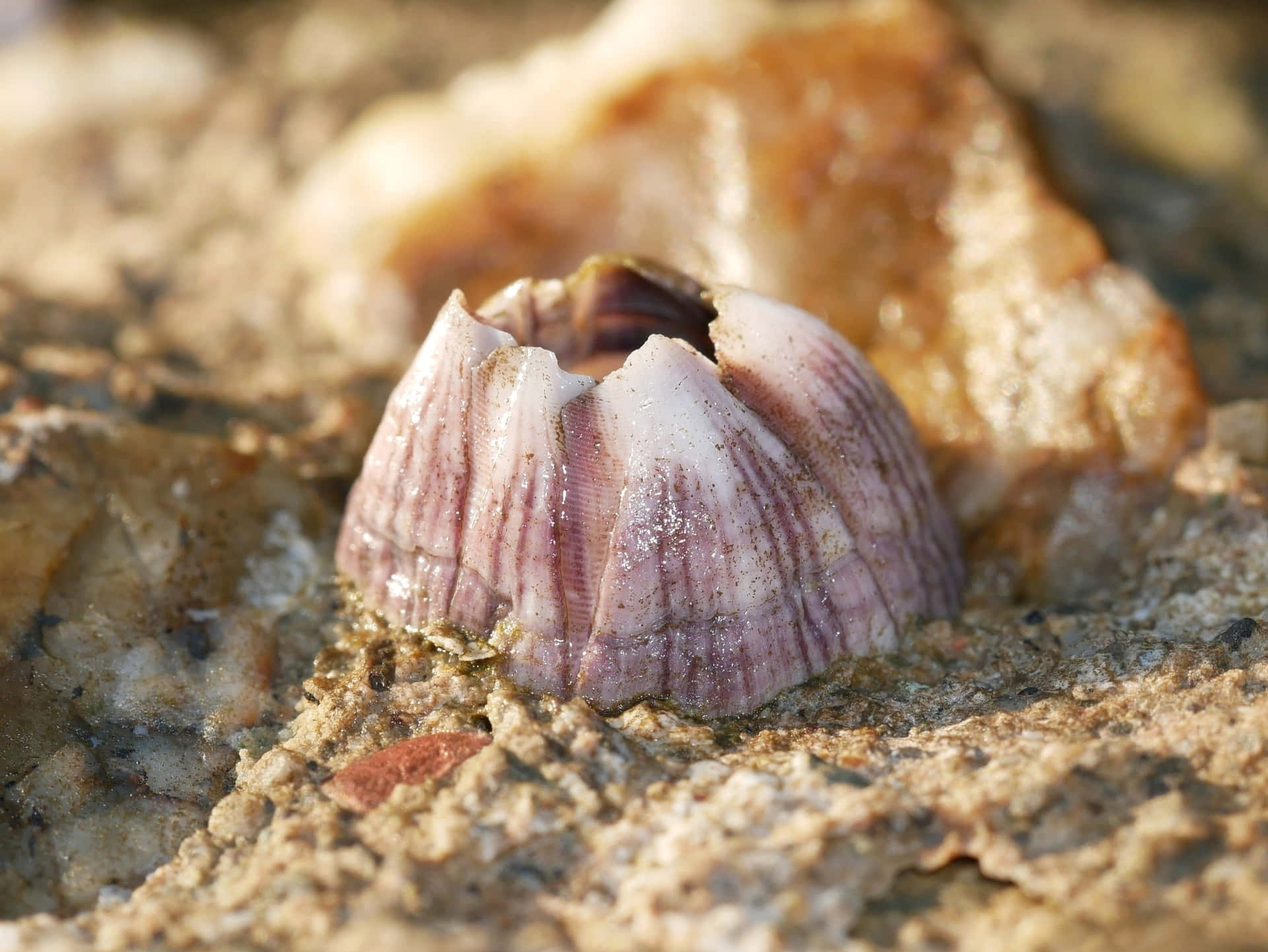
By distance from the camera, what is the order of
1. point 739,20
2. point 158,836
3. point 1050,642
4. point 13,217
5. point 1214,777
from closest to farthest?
1. point 1214,777
2. point 158,836
3. point 1050,642
4. point 739,20
5. point 13,217

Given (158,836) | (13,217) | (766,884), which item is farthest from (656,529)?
(13,217)

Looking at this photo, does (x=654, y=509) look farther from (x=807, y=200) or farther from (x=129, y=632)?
(x=807, y=200)

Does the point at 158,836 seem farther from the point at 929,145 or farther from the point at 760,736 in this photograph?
the point at 929,145

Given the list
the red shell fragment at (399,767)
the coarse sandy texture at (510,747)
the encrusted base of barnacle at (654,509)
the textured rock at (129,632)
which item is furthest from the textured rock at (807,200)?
the red shell fragment at (399,767)

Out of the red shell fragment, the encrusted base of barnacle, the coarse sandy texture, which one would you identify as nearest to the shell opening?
the encrusted base of barnacle

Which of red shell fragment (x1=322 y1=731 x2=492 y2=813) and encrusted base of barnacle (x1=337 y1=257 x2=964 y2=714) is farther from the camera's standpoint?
encrusted base of barnacle (x1=337 y1=257 x2=964 y2=714)

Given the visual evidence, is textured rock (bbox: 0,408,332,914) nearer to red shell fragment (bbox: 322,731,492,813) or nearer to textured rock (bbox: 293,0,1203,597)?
red shell fragment (bbox: 322,731,492,813)
